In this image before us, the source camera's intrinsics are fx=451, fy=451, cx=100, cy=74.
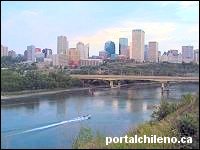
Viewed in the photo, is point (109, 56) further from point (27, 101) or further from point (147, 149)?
point (147, 149)

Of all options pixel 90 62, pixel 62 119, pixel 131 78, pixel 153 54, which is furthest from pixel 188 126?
pixel 153 54

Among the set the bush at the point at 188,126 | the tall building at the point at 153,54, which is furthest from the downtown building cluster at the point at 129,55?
the bush at the point at 188,126

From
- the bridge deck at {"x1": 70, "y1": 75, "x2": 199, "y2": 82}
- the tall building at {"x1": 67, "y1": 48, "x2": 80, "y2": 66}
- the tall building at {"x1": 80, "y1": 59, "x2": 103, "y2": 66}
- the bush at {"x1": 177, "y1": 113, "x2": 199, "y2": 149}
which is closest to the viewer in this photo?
the bush at {"x1": 177, "y1": 113, "x2": 199, "y2": 149}

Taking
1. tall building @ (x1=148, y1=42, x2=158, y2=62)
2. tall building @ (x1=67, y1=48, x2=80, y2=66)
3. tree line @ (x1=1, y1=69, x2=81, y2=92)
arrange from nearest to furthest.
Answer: tree line @ (x1=1, y1=69, x2=81, y2=92) < tall building @ (x1=67, y1=48, x2=80, y2=66) < tall building @ (x1=148, y1=42, x2=158, y2=62)

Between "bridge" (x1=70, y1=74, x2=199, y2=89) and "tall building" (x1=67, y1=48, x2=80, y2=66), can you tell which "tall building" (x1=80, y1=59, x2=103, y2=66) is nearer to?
"tall building" (x1=67, y1=48, x2=80, y2=66)

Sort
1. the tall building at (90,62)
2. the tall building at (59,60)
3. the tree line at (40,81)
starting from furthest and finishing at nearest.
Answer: the tall building at (90,62) < the tall building at (59,60) < the tree line at (40,81)

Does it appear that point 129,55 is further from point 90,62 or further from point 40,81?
point 40,81

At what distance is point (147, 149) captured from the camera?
1226 mm

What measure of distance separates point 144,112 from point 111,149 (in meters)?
4.77

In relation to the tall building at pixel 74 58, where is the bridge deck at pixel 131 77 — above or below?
below

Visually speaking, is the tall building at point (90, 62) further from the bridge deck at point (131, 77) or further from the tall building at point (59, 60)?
the bridge deck at point (131, 77)

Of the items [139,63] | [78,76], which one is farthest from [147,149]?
[139,63]

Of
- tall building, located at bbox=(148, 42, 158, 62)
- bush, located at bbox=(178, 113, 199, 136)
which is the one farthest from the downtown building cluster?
bush, located at bbox=(178, 113, 199, 136)

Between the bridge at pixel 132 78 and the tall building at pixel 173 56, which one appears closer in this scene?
the bridge at pixel 132 78
